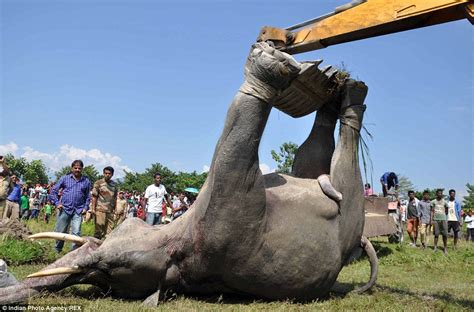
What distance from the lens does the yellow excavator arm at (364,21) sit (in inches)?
174

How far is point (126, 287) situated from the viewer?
188 inches

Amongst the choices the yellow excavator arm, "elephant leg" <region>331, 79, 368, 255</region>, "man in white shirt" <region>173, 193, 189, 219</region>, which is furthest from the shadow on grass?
"man in white shirt" <region>173, 193, 189, 219</region>

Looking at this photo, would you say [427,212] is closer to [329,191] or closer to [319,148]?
[319,148]

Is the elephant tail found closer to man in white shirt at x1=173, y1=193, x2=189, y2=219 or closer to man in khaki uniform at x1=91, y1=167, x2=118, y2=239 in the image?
man in khaki uniform at x1=91, y1=167, x2=118, y2=239

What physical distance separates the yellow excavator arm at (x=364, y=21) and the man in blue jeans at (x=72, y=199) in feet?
17.2

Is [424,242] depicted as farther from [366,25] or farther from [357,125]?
[366,25]

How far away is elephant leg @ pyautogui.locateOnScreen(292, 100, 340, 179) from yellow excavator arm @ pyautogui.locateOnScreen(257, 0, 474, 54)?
99 centimetres

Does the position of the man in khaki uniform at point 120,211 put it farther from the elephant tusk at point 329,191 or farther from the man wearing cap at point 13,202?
the elephant tusk at point 329,191

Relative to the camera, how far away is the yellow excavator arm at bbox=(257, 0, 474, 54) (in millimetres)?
4410

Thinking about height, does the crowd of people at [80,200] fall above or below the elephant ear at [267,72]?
below

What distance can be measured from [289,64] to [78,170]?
5728mm

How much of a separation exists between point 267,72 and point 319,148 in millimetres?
1843

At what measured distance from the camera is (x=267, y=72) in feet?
13.8

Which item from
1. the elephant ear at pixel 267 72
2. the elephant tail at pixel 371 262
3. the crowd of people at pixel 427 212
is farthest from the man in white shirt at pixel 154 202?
the elephant ear at pixel 267 72
